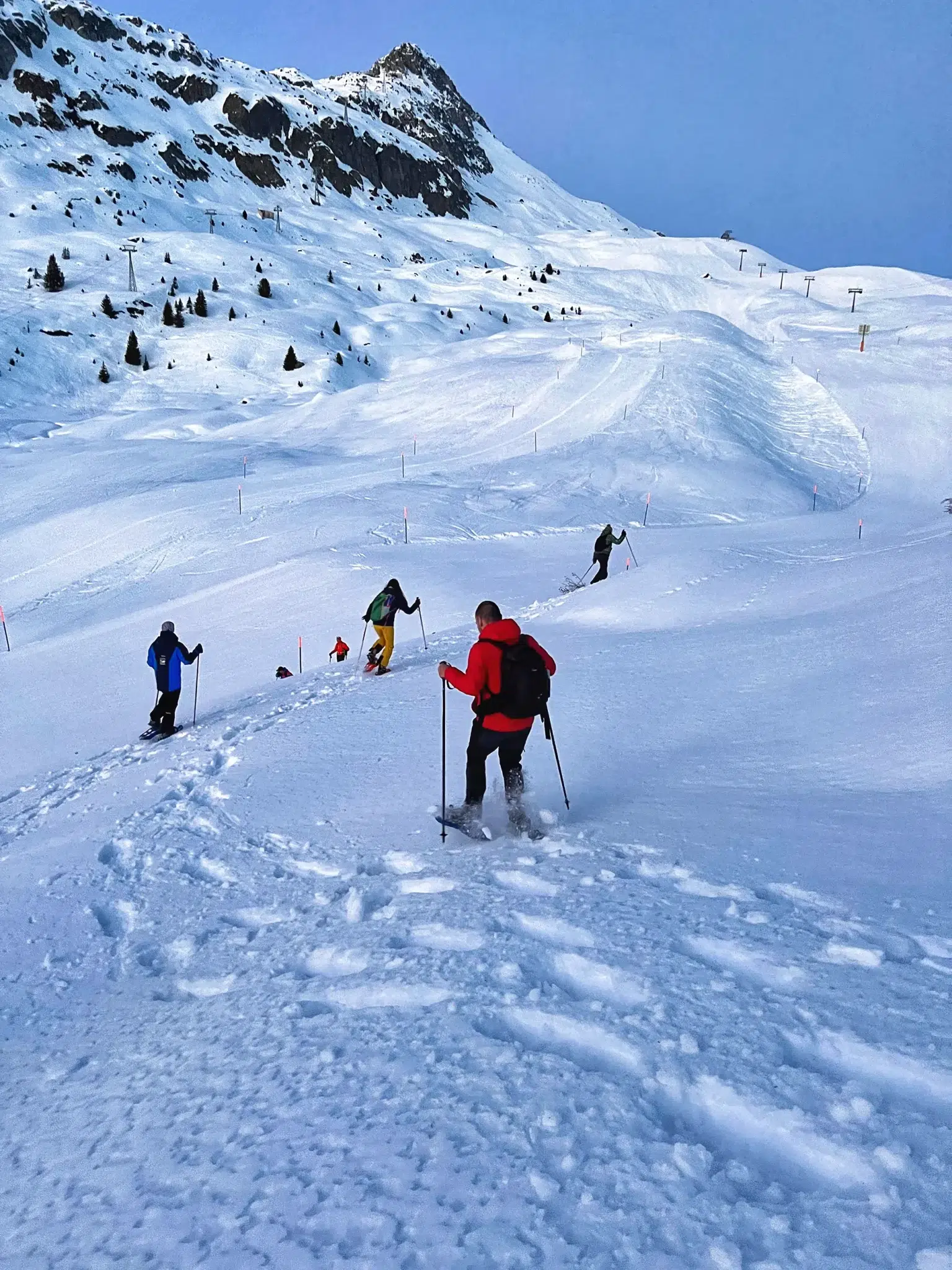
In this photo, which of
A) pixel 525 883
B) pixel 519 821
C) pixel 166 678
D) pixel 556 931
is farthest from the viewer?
pixel 166 678

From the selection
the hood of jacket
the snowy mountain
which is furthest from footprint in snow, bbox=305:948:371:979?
the hood of jacket

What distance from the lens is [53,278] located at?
2130 inches

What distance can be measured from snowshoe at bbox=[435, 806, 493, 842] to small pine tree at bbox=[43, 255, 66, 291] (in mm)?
60869

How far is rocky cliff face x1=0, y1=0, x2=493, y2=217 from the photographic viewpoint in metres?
91.7

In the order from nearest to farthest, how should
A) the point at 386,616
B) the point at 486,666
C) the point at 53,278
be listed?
the point at 486,666
the point at 386,616
the point at 53,278

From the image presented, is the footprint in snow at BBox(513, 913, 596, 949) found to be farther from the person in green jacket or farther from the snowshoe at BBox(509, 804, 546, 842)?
the person in green jacket

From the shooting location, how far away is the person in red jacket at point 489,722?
17.3 ft

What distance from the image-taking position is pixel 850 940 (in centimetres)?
378

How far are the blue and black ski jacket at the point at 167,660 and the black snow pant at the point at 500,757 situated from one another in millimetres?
5482

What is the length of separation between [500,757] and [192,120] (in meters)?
135

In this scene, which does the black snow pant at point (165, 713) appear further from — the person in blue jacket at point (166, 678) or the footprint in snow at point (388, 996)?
the footprint in snow at point (388, 996)

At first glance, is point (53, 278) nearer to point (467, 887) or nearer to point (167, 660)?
point (167, 660)

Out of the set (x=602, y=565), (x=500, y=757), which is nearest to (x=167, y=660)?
(x=500, y=757)

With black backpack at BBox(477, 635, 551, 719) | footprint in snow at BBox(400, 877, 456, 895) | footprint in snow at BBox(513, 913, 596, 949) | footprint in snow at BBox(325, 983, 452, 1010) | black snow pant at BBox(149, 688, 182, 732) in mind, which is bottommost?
black snow pant at BBox(149, 688, 182, 732)
